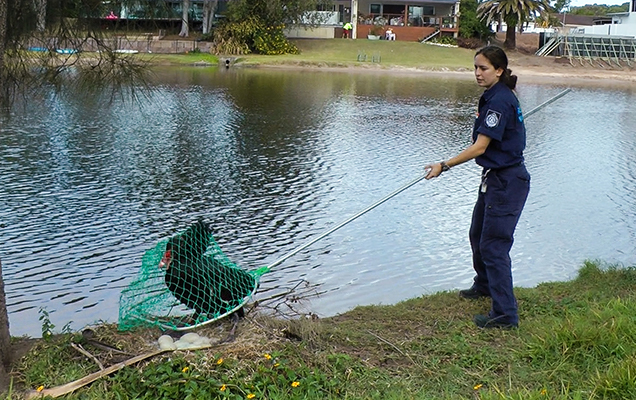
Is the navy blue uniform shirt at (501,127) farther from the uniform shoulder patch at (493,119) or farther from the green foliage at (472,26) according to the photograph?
the green foliage at (472,26)

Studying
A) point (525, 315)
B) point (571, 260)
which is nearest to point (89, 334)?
point (525, 315)

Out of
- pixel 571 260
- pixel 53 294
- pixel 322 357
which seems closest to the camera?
pixel 322 357

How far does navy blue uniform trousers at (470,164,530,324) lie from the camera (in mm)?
4875

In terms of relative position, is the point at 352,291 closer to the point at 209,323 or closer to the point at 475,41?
the point at 209,323

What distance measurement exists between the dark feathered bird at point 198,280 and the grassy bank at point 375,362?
146 millimetres

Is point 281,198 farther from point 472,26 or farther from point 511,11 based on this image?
point 472,26

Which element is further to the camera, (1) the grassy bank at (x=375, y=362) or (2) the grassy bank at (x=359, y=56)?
(2) the grassy bank at (x=359, y=56)

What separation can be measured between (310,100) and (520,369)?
20959mm

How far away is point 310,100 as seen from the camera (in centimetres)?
2478

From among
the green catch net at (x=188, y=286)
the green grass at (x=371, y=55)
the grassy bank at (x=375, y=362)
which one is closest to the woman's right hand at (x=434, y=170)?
the grassy bank at (x=375, y=362)

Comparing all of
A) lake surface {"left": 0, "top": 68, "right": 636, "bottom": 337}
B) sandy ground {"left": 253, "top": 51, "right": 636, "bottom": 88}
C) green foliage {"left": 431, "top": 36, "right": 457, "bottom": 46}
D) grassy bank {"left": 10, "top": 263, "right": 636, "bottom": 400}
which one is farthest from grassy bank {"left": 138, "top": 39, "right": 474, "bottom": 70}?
grassy bank {"left": 10, "top": 263, "right": 636, "bottom": 400}

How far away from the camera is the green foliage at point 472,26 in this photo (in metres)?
50.4

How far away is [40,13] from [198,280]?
2.23 meters

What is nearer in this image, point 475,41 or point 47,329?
point 47,329
